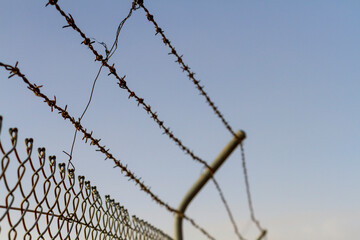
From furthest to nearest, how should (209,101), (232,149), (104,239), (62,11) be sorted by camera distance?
(232,149)
(209,101)
(104,239)
(62,11)

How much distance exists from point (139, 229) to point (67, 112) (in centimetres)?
129

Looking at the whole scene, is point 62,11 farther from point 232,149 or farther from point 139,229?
→ point 232,149

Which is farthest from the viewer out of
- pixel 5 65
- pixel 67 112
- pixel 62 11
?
pixel 67 112

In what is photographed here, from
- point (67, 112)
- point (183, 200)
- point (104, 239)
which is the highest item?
point (183, 200)

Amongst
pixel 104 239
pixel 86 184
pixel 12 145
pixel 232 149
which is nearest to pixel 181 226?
pixel 232 149

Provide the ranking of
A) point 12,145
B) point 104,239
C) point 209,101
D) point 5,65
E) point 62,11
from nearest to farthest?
point 12,145
point 5,65
point 62,11
point 104,239
point 209,101

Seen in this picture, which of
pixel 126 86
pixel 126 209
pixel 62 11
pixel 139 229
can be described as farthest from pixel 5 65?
pixel 139 229

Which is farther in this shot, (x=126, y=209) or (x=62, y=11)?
(x=126, y=209)

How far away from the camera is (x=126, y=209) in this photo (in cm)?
274

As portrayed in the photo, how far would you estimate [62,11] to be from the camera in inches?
74.5

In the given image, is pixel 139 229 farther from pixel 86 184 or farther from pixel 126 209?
pixel 86 184

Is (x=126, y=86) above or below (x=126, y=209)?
above

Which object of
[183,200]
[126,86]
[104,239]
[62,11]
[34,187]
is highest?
[183,200]

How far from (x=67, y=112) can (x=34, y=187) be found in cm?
54
